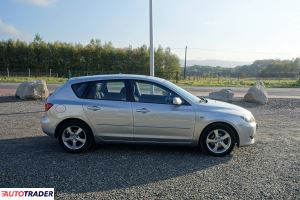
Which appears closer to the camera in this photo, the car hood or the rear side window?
the car hood

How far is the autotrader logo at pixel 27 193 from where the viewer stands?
455cm

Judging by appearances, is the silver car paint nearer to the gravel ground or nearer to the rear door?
the rear door

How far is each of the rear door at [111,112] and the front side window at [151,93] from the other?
0.72 ft

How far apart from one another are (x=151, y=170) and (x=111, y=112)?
60.8 inches

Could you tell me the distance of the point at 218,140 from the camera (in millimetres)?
6715

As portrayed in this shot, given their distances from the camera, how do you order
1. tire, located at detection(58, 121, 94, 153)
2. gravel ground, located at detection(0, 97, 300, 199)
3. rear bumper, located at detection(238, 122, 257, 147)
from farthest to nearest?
tire, located at detection(58, 121, 94, 153) < rear bumper, located at detection(238, 122, 257, 147) < gravel ground, located at detection(0, 97, 300, 199)

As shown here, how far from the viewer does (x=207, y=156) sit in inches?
263

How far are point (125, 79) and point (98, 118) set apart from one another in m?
0.94

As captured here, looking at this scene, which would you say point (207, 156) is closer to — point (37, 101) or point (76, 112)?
point (76, 112)

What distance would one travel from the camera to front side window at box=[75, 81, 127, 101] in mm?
6852

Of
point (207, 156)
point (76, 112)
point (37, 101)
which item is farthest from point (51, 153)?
point (37, 101)

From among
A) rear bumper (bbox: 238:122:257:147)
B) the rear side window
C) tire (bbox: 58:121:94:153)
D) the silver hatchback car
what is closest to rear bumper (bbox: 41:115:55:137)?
the silver hatchback car

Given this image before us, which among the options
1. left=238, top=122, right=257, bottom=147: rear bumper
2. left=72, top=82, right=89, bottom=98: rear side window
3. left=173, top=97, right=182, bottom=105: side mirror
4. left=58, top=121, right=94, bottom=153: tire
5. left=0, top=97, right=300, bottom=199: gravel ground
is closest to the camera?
left=0, top=97, right=300, bottom=199: gravel ground

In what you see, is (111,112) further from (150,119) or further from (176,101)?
(176,101)
